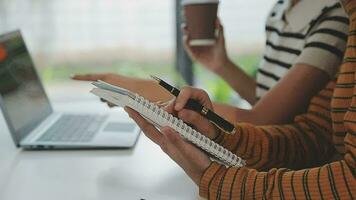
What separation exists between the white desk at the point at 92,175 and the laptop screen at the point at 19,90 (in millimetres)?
69

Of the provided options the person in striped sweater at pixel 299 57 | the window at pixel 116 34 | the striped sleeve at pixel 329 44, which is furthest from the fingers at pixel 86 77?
the window at pixel 116 34

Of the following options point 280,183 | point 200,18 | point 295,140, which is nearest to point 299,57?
point 295,140

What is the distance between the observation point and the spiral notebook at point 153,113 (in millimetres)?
707

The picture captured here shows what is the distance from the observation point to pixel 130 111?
0.74 meters

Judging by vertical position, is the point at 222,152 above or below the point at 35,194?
above

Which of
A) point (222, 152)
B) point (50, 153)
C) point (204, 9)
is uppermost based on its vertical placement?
point (204, 9)

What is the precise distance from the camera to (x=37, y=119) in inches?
46.6

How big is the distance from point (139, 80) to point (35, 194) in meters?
0.32

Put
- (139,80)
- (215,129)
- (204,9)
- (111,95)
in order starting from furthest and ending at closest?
1. (204,9)
2. (139,80)
3. (215,129)
4. (111,95)

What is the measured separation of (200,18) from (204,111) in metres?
0.49

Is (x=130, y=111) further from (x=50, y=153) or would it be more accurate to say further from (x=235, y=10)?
(x=235, y=10)

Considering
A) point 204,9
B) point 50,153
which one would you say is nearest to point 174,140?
point 50,153

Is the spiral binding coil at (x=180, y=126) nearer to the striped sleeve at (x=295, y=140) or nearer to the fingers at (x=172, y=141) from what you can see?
the fingers at (x=172, y=141)

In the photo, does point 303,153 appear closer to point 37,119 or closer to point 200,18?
point 200,18
